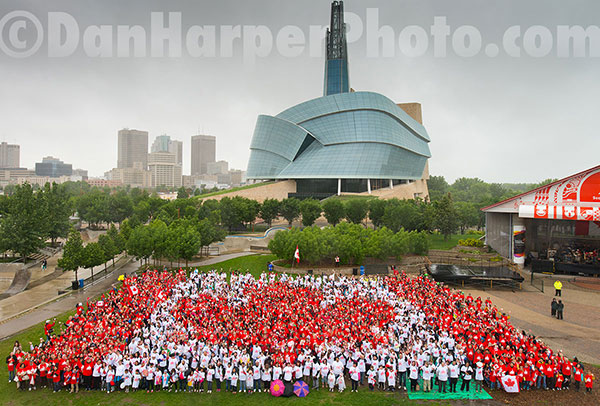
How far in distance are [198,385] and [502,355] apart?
33.3 feet

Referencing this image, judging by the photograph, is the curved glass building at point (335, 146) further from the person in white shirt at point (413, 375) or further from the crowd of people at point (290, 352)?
the person in white shirt at point (413, 375)

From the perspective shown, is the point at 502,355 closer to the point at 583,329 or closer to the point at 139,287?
the point at 583,329

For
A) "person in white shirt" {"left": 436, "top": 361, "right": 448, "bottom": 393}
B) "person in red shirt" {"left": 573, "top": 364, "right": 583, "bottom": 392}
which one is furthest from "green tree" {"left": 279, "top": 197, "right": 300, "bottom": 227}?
"person in red shirt" {"left": 573, "top": 364, "right": 583, "bottom": 392}

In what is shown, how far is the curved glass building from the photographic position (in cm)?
7369

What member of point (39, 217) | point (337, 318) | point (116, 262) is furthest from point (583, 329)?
point (39, 217)

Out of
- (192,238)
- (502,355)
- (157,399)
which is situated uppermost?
(192,238)

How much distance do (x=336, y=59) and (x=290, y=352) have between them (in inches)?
4199

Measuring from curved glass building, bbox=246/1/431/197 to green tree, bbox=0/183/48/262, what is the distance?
46.0 metres

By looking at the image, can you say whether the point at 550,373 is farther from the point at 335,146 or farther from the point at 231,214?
the point at 335,146

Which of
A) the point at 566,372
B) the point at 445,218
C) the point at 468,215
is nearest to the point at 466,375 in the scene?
the point at 566,372

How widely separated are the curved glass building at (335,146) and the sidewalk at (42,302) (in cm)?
4749

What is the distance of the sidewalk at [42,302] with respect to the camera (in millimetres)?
19577

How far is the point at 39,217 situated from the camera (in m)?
34.3

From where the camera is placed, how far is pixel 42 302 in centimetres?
2358
